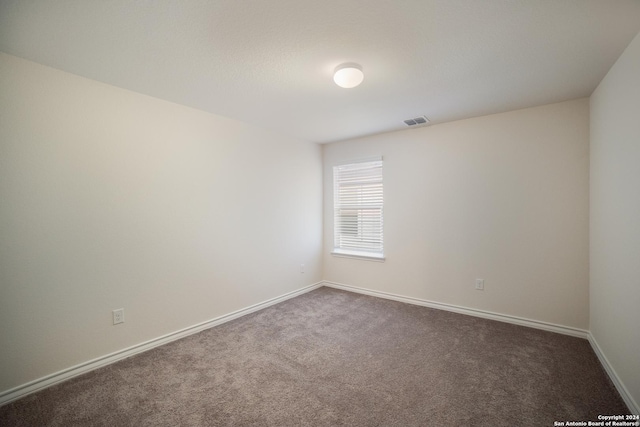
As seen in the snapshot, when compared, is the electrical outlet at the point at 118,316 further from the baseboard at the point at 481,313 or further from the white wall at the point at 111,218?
the baseboard at the point at 481,313

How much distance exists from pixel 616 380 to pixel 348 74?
294 centimetres

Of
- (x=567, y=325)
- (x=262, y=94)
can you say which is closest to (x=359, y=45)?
(x=262, y=94)

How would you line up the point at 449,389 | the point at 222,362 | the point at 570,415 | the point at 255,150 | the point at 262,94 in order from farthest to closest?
the point at 255,150, the point at 262,94, the point at 222,362, the point at 449,389, the point at 570,415

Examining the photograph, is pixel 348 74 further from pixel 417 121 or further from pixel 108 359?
pixel 108 359

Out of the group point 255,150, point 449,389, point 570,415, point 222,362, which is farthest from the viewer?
point 255,150

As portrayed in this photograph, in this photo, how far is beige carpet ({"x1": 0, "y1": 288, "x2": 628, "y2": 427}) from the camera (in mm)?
1736

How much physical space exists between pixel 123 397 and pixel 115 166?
1831 millimetres

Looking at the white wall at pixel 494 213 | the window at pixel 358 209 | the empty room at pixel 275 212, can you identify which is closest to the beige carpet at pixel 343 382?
the empty room at pixel 275 212

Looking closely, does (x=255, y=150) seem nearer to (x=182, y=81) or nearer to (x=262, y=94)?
(x=262, y=94)

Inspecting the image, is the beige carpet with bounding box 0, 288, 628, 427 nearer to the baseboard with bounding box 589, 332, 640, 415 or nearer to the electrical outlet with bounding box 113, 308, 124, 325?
the baseboard with bounding box 589, 332, 640, 415

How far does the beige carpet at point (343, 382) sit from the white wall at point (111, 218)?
15.9 inches

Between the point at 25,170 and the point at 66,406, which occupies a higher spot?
the point at 25,170

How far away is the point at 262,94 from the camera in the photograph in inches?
104

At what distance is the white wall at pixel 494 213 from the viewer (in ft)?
9.20
